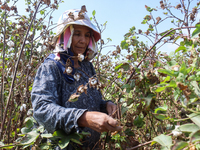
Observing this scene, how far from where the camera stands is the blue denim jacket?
3.78 ft

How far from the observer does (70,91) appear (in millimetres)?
1557

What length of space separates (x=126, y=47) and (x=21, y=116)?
1683 millimetres

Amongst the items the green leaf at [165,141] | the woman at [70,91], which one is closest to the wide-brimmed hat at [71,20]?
the woman at [70,91]

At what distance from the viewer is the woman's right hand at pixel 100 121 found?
100 centimetres

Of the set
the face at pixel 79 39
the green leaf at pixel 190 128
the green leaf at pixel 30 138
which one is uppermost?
the face at pixel 79 39

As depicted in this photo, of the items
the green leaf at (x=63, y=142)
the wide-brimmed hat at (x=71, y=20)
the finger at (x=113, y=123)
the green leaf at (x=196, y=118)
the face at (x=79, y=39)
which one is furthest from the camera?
the face at (x=79, y=39)

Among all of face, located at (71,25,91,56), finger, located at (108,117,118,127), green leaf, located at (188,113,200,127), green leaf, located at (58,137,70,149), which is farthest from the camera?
face, located at (71,25,91,56)

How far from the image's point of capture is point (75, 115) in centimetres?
113

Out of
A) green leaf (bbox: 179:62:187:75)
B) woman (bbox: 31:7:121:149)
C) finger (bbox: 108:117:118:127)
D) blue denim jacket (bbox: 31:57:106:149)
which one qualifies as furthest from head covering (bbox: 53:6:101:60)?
green leaf (bbox: 179:62:187:75)

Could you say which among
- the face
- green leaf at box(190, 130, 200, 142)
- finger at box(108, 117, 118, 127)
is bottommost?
finger at box(108, 117, 118, 127)

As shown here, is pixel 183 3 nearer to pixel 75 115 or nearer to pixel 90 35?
pixel 90 35

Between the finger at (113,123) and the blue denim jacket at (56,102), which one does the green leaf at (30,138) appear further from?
the finger at (113,123)

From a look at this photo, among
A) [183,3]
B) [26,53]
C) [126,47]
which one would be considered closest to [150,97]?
[126,47]

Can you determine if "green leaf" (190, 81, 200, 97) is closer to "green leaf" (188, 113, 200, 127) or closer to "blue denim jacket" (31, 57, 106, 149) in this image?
"green leaf" (188, 113, 200, 127)
